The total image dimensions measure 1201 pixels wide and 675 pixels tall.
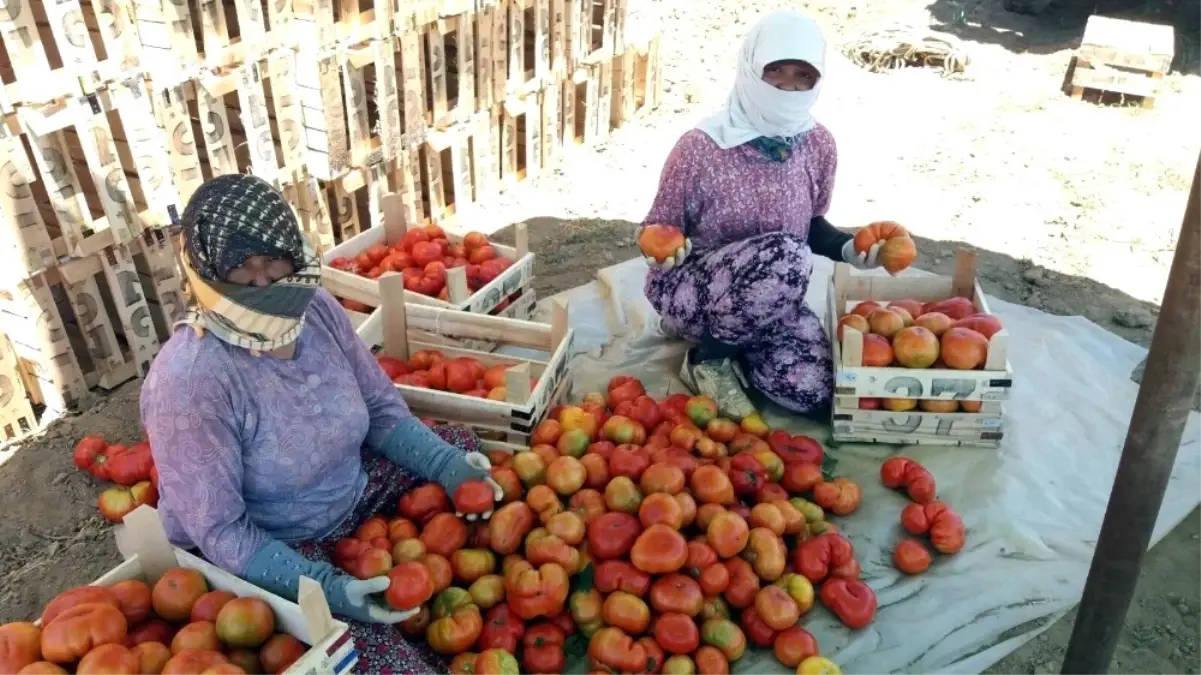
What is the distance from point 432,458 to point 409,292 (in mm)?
1402

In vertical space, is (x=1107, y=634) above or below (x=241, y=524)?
below

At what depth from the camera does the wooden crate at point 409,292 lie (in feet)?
14.2

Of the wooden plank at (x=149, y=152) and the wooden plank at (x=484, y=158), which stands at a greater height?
the wooden plank at (x=149, y=152)

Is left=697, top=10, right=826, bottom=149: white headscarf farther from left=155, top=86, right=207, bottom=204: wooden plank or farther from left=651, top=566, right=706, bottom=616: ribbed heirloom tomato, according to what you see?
left=155, top=86, right=207, bottom=204: wooden plank

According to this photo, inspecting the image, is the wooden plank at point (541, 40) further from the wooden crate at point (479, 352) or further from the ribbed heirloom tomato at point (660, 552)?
Answer: the ribbed heirloom tomato at point (660, 552)

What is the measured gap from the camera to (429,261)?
4.64m

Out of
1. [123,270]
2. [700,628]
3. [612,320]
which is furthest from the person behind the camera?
[612,320]

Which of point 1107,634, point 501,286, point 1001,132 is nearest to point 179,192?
point 501,286

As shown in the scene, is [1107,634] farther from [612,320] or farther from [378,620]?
[612,320]

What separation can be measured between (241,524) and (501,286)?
2154 mm

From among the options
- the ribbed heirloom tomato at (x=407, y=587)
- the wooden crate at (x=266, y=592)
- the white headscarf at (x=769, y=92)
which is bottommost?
the ribbed heirloom tomato at (x=407, y=587)

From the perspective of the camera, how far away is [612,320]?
5270 mm

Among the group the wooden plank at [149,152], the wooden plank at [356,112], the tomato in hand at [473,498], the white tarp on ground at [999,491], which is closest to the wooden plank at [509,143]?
the wooden plank at [356,112]

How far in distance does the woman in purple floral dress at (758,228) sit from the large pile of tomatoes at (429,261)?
0.92 meters
